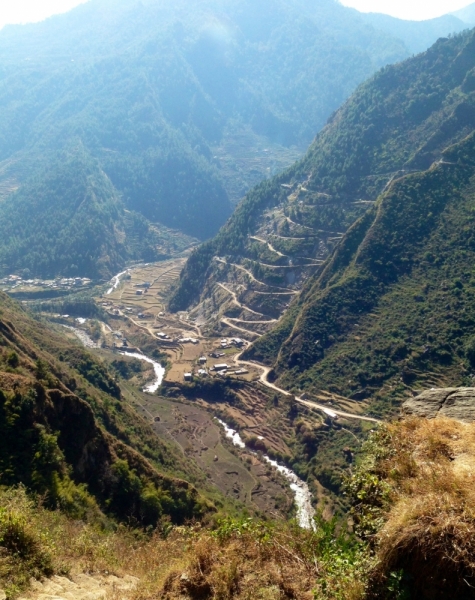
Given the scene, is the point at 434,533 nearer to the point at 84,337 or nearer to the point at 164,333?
the point at 164,333

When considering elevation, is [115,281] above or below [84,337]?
above

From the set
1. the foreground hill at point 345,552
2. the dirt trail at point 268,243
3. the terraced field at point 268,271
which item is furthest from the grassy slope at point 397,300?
the foreground hill at point 345,552

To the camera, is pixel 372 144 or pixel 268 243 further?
pixel 372 144

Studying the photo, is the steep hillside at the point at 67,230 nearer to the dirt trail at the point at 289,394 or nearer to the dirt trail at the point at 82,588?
the dirt trail at the point at 289,394

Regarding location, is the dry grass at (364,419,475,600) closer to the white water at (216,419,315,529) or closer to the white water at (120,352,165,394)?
the white water at (216,419,315,529)

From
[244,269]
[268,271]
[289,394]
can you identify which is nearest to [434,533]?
[289,394]

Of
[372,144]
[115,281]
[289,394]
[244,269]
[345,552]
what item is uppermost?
[372,144]

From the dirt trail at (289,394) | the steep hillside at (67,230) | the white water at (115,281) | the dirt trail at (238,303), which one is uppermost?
the steep hillside at (67,230)
